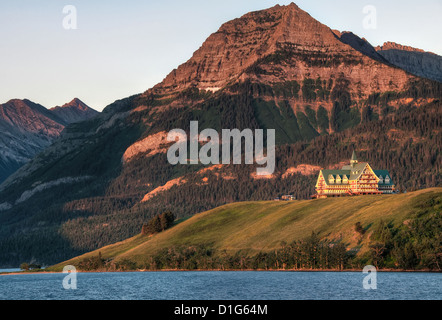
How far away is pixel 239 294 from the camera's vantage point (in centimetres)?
17038

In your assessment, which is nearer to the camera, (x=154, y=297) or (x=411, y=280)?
(x=154, y=297)
